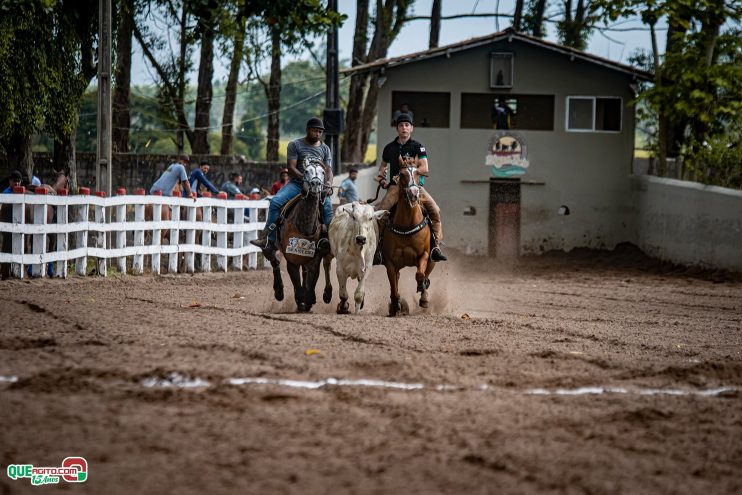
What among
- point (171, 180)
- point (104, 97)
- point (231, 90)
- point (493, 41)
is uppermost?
point (493, 41)

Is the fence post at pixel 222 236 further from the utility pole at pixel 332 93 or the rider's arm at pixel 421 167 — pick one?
the rider's arm at pixel 421 167

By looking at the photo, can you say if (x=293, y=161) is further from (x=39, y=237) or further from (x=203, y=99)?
(x=203, y=99)

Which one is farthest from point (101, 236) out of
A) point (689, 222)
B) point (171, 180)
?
point (689, 222)

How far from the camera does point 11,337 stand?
950 cm

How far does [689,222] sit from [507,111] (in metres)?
8.54

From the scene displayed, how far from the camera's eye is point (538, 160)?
3284 cm

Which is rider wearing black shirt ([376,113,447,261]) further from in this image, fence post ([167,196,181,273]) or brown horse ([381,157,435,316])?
fence post ([167,196,181,273])

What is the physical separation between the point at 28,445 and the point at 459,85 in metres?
28.0

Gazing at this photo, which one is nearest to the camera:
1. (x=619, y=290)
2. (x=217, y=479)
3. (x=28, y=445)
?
(x=217, y=479)

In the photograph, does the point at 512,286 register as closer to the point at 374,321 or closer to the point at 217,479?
the point at 374,321

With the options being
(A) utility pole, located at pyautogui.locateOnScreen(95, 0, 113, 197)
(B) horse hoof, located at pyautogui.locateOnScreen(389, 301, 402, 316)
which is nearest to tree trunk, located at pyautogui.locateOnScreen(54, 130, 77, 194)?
(A) utility pole, located at pyautogui.locateOnScreen(95, 0, 113, 197)

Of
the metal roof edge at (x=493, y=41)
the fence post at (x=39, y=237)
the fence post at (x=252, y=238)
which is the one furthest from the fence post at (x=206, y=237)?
the metal roof edge at (x=493, y=41)

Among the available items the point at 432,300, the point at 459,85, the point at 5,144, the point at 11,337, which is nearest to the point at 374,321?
the point at 432,300

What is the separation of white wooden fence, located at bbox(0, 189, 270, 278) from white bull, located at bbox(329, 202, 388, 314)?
5.27 meters
